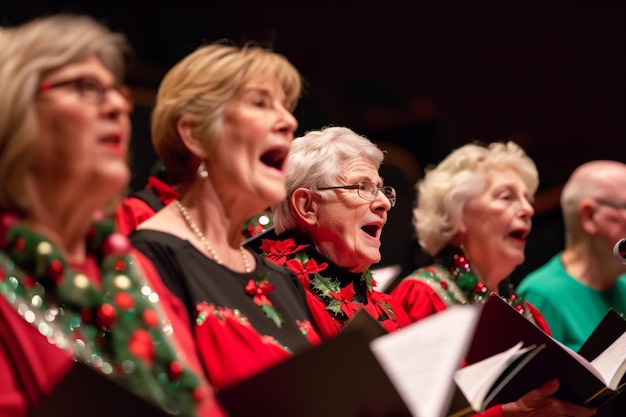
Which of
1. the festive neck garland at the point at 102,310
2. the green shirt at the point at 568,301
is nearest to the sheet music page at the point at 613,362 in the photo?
the green shirt at the point at 568,301

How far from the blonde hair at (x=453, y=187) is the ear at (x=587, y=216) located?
0.98ft

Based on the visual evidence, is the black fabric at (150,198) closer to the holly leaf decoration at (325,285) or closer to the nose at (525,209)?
the holly leaf decoration at (325,285)

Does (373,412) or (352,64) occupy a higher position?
(373,412)

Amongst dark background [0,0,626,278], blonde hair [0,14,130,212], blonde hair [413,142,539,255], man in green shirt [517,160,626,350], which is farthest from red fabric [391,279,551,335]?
dark background [0,0,626,278]

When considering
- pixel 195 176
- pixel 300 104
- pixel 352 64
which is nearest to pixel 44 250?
pixel 195 176

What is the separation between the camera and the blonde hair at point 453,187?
2.65 m

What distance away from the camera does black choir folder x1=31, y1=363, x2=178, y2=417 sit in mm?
1308

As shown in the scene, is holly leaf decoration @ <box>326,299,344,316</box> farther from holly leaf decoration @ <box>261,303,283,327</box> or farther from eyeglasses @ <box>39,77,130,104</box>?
eyeglasses @ <box>39,77,130,104</box>

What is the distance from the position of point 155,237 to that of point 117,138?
301mm

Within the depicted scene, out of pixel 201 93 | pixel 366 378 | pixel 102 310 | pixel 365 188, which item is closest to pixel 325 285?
pixel 365 188

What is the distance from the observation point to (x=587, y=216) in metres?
2.95

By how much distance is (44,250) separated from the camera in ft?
4.61

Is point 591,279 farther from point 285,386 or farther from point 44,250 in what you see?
point 44,250

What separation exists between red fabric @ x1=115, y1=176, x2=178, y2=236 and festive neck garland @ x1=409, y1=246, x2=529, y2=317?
2.49 ft
